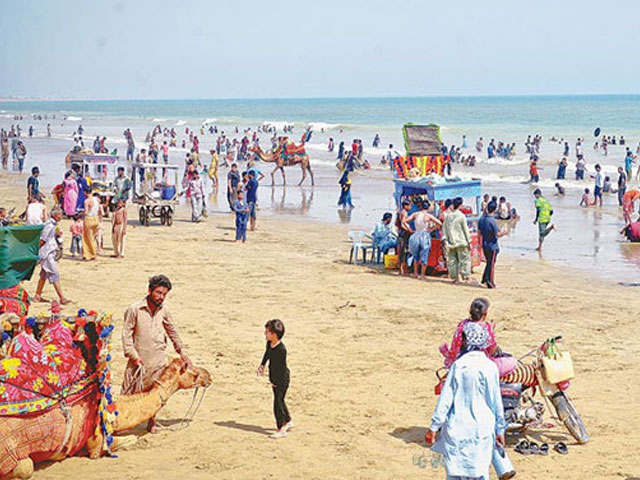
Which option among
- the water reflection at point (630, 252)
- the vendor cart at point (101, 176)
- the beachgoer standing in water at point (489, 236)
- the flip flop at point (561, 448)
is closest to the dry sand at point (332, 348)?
the flip flop at point (561, 448)

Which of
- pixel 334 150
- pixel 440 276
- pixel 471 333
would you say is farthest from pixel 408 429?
pixel 334 150

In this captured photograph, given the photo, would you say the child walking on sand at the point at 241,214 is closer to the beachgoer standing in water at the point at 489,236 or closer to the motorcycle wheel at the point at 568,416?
the beachgoer standing in water at the point at 489,236

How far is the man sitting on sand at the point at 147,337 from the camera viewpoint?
766 centimetres

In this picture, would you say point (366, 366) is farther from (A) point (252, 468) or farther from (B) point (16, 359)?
(B) point (16, 359)

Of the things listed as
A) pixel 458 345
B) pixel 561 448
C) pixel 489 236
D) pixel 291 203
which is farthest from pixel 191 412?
pixel 291 203

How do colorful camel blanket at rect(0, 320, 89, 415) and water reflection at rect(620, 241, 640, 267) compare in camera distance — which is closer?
colorful camel blanket at rect(0, 320, 89, 415)

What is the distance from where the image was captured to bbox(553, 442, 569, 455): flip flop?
7.79m

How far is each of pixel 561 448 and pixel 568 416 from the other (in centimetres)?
30

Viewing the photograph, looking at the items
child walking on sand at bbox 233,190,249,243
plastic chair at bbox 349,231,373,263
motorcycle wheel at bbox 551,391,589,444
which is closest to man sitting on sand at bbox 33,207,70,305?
plastic chair at bbox 349,231,373,263

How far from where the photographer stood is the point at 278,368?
7.88 m

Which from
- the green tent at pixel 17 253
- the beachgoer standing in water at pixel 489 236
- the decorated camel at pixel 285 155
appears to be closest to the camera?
the green tent at pixel 17 253

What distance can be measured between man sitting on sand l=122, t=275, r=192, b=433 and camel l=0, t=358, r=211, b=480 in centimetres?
12

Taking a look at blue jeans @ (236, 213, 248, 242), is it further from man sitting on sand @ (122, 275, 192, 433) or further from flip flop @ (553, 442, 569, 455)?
flip flop @ (553, 442, 569, 455)

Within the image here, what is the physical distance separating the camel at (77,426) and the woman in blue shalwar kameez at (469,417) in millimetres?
3024
